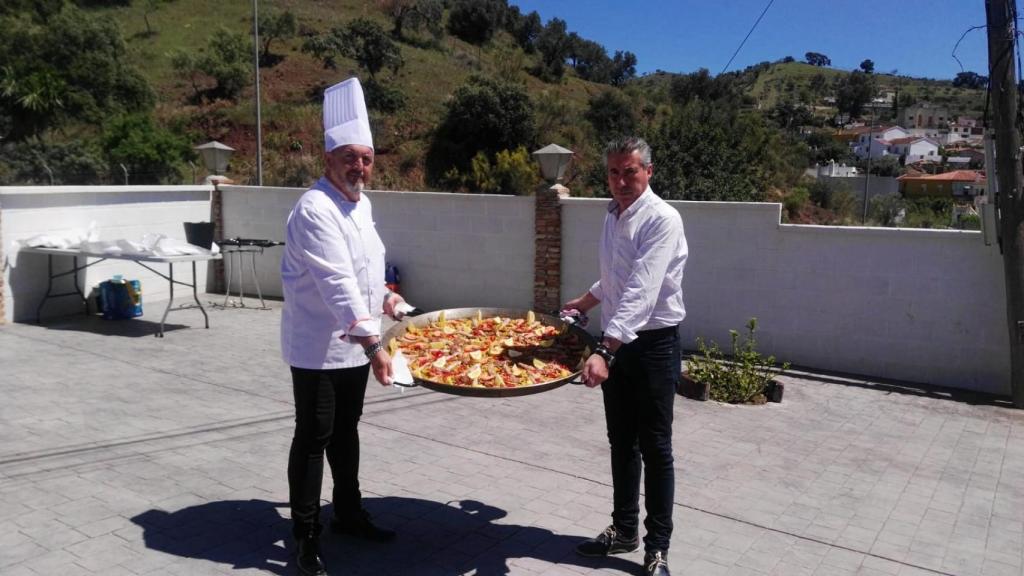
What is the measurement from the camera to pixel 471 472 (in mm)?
5043

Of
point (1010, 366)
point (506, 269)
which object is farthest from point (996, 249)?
point (506, 269)

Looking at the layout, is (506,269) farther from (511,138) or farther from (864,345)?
(511,138)

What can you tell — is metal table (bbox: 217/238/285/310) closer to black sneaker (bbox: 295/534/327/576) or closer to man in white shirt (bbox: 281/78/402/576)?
man in white shirt (bbox: 281/78/402/576)

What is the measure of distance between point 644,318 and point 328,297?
1286mm

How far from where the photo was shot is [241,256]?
38.7 feet

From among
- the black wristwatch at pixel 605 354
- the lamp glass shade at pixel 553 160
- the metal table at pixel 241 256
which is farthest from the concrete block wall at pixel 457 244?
the black wristwatch at pixel 605 354

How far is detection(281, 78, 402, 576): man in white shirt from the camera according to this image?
10.8 ft

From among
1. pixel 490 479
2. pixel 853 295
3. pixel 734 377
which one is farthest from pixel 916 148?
pixel 490 479

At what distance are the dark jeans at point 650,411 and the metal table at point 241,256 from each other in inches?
309

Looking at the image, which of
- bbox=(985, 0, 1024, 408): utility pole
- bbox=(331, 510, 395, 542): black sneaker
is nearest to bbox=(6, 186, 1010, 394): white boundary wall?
bbox=(985, 0, 1024, 408): utility pole

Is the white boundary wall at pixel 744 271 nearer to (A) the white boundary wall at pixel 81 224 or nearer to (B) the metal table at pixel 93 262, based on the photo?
(A) the white boundary wall at pixel 81 224

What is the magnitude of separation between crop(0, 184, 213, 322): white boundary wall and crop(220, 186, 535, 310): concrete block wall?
4.90 feet

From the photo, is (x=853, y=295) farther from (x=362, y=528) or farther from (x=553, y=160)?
(x=362, y=528)

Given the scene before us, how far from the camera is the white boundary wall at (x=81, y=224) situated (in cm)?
954
